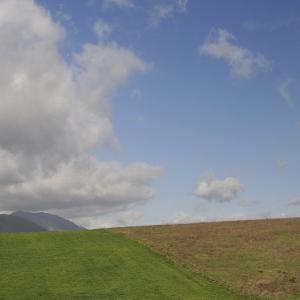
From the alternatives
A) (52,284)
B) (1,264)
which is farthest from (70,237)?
(52,284)

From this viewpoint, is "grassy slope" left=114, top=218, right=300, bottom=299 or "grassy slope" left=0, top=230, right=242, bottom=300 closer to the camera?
"grassy slope" left=0, top=230, right=242, bottom=300

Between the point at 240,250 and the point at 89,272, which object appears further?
the point at 240,250

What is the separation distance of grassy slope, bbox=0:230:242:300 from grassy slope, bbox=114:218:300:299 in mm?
2247

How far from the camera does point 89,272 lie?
1635 inches

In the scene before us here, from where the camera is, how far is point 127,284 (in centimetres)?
3875

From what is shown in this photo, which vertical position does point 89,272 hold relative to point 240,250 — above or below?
below

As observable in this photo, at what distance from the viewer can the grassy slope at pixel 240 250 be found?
130 feet

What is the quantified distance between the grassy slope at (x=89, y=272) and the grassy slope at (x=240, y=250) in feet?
7.37

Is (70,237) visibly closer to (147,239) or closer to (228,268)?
(147,239)

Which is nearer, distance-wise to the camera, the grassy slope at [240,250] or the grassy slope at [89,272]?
the grassy slope at [89,272]

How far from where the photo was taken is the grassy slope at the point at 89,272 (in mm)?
36656

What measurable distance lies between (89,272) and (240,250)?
1705 centimetres

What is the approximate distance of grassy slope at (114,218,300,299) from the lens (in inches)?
1561

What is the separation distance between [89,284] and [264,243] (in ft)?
74.5
